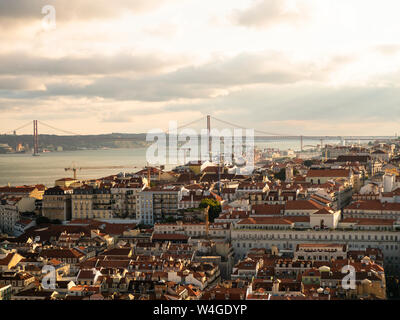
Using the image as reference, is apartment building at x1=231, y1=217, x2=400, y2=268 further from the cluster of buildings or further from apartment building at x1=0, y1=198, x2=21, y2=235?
apartment building at x1=0, y1=198, x2=21, y2=235

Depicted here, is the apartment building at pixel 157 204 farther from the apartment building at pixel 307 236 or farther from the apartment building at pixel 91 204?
the apartment building at pixel 307 236

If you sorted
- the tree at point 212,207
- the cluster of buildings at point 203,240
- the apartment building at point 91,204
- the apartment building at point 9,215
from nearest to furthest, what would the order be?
the cluster of buildings at point 203,240 → the tree at point 212,207 → the apartment building at point 91,204 → the apartment building at point 9,215

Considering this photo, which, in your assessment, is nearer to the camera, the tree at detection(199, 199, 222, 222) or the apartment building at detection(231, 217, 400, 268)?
the apartment building at detection(231, 217, 400, 268)

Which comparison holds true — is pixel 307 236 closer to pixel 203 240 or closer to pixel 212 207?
pixel 203 240

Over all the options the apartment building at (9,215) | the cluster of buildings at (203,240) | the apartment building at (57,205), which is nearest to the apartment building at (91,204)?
the cluster of buildings at (203,240)

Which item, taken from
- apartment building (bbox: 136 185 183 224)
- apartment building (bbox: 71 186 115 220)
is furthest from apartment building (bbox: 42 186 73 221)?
apartment building (bbox: 136 185 183 224)
